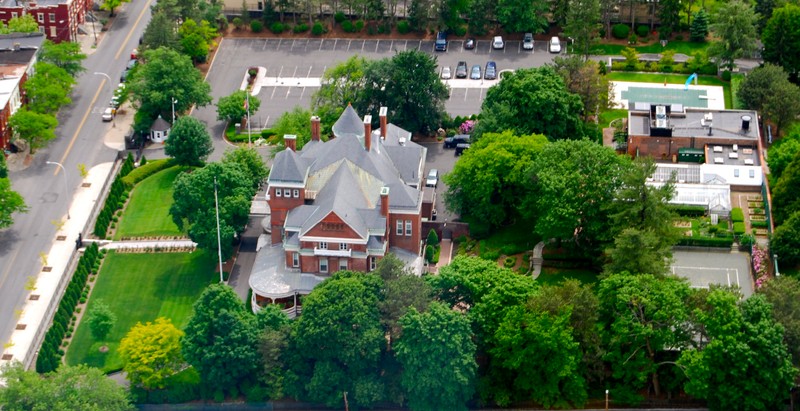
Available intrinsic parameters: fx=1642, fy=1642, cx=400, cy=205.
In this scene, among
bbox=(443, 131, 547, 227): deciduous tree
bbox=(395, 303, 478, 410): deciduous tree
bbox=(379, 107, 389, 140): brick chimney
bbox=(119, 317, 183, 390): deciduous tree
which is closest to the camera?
bbox=(395, 303, 478, 410): deciduous tree

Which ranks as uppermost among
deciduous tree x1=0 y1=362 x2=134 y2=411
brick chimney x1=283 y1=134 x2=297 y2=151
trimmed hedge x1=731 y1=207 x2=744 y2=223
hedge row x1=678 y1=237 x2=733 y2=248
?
brick chimney x1=283 y1=134 x2=297 y2=151

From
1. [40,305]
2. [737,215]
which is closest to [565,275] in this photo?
[737,215]

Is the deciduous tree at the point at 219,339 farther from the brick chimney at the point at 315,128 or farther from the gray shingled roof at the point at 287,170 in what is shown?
the brick chimney at the point at 315,128

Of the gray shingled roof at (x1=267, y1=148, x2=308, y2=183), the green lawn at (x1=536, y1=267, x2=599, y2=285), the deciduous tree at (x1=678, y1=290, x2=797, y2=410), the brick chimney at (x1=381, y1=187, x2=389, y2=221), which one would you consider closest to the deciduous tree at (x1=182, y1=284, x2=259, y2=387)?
the gray shingled roof at (x1=267, y1=148, x2=308, y2=183)

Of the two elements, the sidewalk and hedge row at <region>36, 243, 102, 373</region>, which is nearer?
hedge row at <region>36, 243, 102, 373</region>

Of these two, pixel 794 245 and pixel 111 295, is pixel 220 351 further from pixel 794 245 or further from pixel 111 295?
pixel 794 245

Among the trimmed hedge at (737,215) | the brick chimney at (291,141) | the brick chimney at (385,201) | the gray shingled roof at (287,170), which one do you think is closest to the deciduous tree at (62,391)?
the gray shingled roof at (287,170)

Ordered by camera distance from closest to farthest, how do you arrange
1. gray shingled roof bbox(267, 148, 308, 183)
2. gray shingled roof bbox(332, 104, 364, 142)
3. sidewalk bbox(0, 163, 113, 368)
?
Answer: sidewalk bbox(0, 163, 113, 368)
gray shingled roof bbox(267, 148, 308, 183)
gray shingled roof bbox(332, 104, 364, 142)

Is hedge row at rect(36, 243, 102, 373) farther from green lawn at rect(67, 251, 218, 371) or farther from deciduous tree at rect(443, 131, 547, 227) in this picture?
deciduous tree at rect(443, 131, 547, 227)
